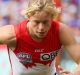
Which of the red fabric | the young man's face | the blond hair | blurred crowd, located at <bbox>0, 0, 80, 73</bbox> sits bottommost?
blurred crowd, located at <bbox>0, 0, 80, 73</bbox>

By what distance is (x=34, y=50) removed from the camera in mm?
2064

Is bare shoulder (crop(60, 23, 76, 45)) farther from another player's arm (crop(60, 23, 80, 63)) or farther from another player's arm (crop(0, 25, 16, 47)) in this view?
another player's arm (crop(0, 25, 16, 47))

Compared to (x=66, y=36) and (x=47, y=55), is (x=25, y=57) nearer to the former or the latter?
(x=47, y=55)

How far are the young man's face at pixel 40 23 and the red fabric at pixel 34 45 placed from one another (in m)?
0.11

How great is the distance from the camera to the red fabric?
202cm

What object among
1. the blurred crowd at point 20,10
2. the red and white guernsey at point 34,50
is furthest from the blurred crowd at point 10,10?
the red and white guernsey at point 34,50

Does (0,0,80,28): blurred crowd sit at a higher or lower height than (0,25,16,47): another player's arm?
lower

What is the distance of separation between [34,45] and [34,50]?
3cm

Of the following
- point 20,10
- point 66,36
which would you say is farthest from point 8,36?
point 20,10

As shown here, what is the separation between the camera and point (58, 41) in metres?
2.05

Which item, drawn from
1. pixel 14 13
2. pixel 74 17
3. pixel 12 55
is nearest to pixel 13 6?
pixel 14 13

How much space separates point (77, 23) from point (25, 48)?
1.31 meters

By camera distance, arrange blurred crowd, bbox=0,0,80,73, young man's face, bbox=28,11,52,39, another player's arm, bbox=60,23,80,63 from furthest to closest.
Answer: blurred crowd, bbox=0,0,80,73 → another player's arm, bbox=60,23,80,63 → young man's face, bbox=28,11,52,39

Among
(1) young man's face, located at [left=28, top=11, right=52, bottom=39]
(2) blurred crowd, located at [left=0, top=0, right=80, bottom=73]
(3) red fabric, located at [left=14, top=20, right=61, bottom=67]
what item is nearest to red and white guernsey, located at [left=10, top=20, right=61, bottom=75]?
(3) red fabric, located at [left=14, top=20, right=61, bottom=67]
